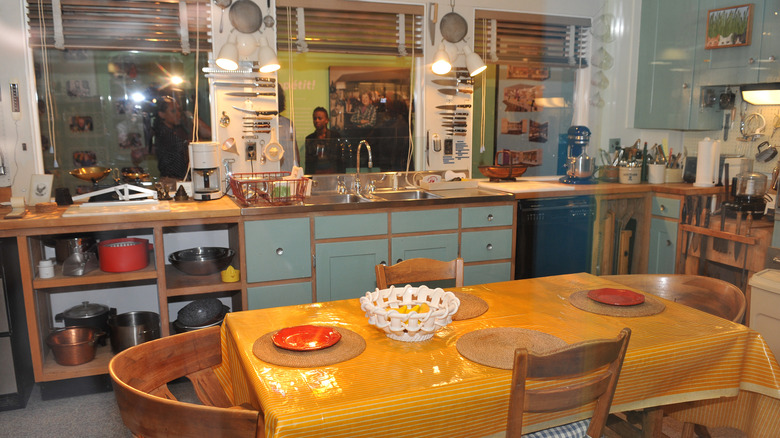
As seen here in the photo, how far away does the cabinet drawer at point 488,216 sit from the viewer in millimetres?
3037

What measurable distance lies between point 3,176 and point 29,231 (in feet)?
1.82

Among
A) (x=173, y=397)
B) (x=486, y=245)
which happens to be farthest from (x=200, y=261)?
(x=486, y=245)

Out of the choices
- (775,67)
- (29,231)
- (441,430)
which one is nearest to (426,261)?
(441,430)

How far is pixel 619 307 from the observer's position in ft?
5.28

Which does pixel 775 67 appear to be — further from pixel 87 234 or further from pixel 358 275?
pixel 87 234

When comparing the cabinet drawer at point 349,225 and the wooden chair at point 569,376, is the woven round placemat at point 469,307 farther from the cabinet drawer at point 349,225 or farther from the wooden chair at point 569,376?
the cabinet drawer at point 349,225

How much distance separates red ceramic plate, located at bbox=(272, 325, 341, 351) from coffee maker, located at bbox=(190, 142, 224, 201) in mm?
1574

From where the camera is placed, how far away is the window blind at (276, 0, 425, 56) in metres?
3.10

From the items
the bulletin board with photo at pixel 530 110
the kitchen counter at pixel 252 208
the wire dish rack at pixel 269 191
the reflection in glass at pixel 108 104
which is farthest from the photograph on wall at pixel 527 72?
the reflection in glass at pixel 108 104

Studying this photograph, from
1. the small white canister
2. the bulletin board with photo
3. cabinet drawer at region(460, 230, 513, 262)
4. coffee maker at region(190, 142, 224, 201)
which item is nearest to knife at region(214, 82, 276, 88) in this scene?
coffee maker at region(190, 142, 224, 201)

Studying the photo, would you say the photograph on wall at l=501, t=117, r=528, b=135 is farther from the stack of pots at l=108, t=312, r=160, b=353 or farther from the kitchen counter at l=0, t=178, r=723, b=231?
the stack of pots at l=108, t=312, r=160, b=353

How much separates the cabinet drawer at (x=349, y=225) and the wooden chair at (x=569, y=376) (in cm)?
176

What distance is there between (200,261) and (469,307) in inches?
57.8

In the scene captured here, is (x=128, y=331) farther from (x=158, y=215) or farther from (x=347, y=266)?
(x=347, y=266)
